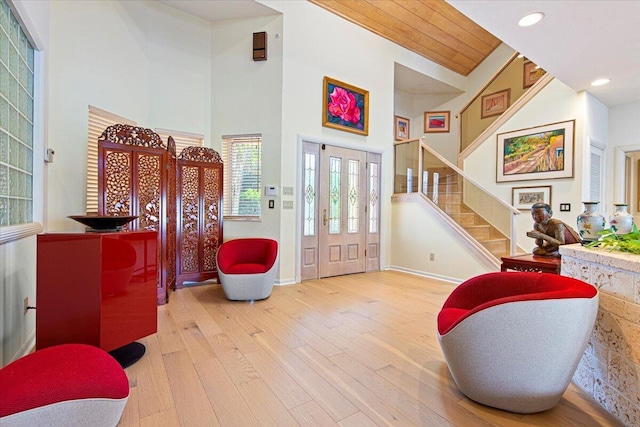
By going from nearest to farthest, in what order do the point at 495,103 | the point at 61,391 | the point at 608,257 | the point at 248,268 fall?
the point at 61,391 < the point at 608,257 < the point at 248,268 < the point at 495,103

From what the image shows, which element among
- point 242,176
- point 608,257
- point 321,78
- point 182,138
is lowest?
point 608,257

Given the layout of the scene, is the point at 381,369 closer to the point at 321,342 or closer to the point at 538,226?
the point at 321,342

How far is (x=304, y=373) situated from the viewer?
6.96ft

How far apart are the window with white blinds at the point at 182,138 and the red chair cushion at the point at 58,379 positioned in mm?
3697

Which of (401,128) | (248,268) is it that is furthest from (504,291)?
(401,128)

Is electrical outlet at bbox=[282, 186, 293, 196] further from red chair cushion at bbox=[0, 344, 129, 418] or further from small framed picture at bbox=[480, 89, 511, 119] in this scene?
small framed picture at bbox=[480, 89, 511, 119]

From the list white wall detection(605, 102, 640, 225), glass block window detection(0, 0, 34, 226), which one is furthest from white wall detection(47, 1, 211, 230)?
white wall detection(605, 102, 640, 225)

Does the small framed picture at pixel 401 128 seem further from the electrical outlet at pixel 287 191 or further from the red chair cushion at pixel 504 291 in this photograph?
the red chair cushion at pixel 504 291

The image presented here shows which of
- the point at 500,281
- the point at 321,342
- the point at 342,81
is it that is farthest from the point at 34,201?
the point at 342,81

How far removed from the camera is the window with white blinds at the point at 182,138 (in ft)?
15.3

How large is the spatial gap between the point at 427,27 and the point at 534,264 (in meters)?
5.25

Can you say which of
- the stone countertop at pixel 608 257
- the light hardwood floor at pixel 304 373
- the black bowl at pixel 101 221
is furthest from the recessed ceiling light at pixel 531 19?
the black bowl at pixel 101 221

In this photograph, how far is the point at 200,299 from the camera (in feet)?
12.5

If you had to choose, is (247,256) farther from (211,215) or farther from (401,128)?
(401,128)
